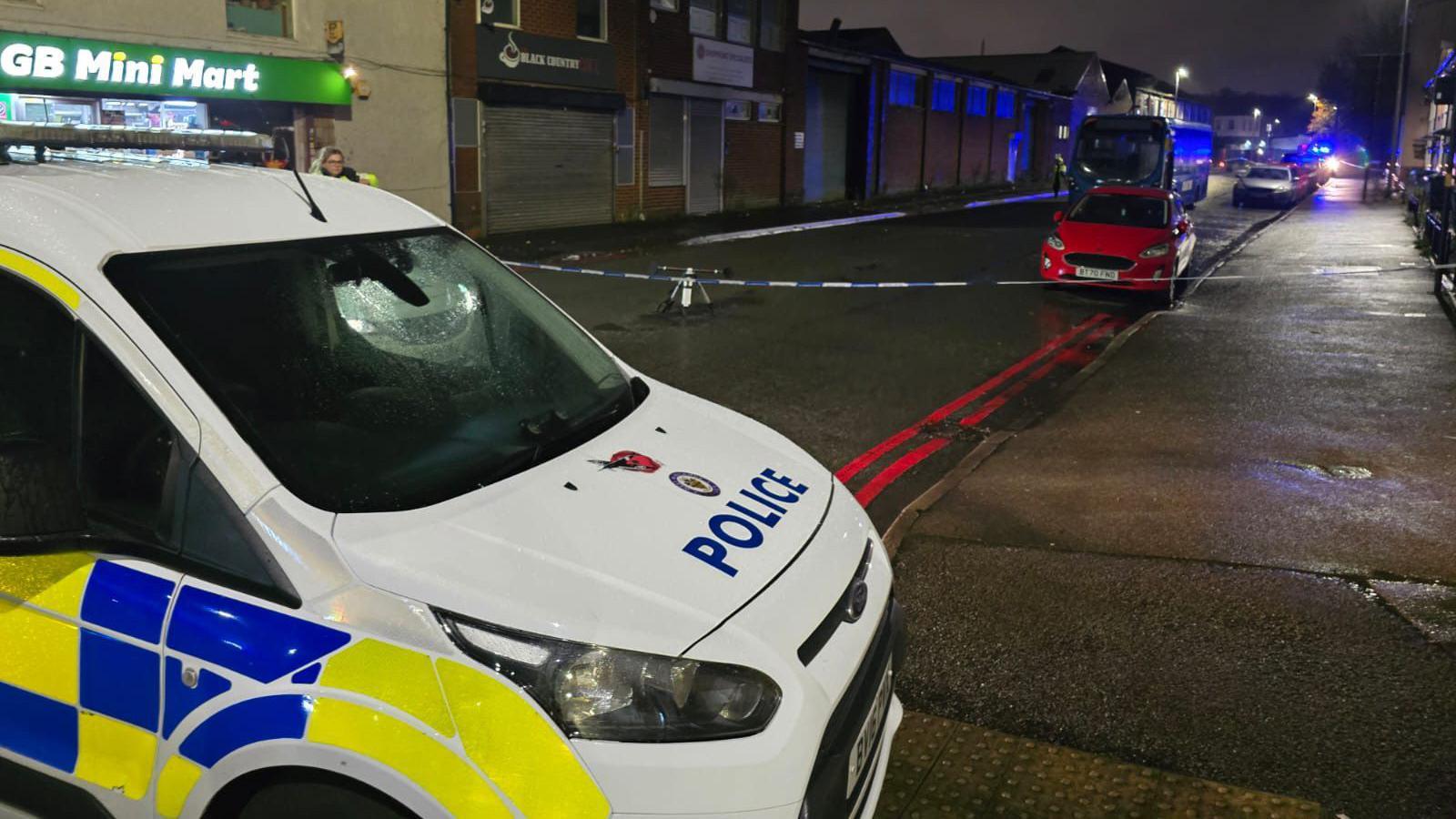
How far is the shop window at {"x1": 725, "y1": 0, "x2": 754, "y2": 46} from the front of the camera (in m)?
31.2

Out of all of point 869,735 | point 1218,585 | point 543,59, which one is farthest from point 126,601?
point 543,59

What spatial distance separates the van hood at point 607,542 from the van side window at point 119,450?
0.48 m

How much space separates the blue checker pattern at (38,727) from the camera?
2.49 meters

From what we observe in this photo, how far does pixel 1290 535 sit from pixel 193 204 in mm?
5608

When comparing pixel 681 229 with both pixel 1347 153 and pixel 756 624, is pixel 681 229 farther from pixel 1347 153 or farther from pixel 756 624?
pixel 1347 153

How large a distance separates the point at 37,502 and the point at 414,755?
999 mm

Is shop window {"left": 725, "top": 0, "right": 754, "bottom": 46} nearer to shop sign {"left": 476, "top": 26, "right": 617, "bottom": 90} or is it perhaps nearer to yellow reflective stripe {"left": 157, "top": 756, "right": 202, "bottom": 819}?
shop sign {"left": 476, "top": 26, "right": 617, "bottom": 90}

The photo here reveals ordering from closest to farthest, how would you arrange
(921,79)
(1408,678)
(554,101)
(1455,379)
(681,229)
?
(1408,678), (1455,379), (554,101), (681,229), (921,79)

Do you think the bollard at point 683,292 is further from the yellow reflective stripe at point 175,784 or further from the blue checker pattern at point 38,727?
the yellow reflective stripe at point 175,784

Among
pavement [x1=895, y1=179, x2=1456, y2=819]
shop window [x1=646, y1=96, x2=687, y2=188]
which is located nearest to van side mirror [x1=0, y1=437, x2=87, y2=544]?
pavement [x1=895, y1=179, x2=1456, y2=819]

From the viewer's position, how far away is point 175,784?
237 centimetres

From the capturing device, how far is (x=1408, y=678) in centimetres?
438

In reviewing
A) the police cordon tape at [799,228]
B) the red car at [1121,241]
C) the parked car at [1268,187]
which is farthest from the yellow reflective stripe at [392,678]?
the parked car at [1268,187]

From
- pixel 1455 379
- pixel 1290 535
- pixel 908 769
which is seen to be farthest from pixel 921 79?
pixel 908 769
